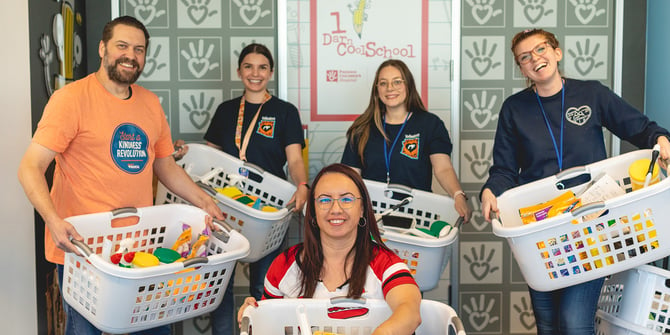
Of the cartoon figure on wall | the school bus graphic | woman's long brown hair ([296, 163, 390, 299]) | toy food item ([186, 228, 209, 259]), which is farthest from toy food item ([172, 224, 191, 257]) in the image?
the school bus graphic

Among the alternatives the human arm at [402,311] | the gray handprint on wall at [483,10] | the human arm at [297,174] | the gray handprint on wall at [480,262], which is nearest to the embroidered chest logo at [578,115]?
the human arm at [402,311]

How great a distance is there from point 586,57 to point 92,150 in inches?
115

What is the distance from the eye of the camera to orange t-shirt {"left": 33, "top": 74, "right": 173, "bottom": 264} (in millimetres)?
2307

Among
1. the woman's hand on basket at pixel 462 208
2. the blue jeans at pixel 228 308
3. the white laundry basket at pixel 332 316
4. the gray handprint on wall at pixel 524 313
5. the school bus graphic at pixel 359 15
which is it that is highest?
the school bus graphic at pixel 359 15

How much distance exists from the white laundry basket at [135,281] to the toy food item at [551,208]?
1.05m

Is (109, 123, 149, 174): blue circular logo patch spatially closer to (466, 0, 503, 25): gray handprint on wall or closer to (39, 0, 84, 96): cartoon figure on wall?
(39, 0, 84, 96): cartoon figure on wall

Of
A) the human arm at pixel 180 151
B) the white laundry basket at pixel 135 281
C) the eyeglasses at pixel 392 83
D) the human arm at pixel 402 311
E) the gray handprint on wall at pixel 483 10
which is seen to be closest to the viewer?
the human arm at pixel 402 311

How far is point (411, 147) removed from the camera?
123 inches

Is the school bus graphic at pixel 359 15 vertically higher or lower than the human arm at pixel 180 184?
higher

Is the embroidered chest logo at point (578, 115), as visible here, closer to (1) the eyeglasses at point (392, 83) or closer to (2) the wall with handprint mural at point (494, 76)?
(1) the eyeglasses at point (392, 83)

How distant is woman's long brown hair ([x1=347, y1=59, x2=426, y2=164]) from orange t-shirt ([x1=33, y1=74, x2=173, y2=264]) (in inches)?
43.2

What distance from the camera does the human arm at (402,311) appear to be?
5.74 ft

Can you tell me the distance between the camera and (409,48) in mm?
3889

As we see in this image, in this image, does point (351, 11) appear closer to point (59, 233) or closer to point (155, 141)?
point (155, 141)
